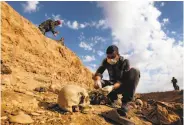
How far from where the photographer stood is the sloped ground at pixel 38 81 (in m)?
3.77

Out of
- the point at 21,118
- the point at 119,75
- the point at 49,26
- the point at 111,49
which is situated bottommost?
the point at 21,118

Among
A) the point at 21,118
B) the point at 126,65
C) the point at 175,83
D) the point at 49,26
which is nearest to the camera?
the point at 21,118

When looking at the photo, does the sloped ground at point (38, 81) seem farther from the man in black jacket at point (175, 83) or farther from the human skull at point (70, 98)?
the man in black jacket at point (175, 83)

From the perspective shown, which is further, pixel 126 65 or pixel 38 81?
pixel 38 81

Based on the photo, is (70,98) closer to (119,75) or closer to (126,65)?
(119,75)

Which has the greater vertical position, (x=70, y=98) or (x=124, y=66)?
(x=124, y=66)

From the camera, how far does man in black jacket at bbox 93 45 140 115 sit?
403 centimetres

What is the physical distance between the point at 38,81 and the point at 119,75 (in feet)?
13.9

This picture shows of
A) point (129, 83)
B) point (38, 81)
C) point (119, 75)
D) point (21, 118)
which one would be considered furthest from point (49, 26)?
point (21, 118)

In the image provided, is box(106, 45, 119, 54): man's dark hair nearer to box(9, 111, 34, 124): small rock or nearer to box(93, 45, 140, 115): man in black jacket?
box(93, 45, 140, 115): man in black jacket

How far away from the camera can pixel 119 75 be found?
440 cm

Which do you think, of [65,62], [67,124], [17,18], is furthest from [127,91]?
[65,62]

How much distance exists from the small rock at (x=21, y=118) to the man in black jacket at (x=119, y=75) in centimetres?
131

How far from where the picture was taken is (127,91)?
4.14 meters
